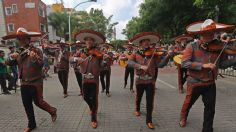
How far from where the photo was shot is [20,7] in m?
41.2

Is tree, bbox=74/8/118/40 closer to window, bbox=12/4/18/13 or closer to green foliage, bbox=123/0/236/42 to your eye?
window, bbox=12/4/18/13

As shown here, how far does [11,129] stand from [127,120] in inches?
97.7

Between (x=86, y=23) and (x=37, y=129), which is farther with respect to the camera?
(x=86, y=23)

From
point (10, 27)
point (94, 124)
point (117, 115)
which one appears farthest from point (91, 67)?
point (10, 27)

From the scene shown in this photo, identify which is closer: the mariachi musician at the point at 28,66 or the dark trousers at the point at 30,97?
the mariachi musician at the point at 28,66

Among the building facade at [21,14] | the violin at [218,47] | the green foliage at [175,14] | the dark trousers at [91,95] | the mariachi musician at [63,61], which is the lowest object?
the dark trousers at [91,95]

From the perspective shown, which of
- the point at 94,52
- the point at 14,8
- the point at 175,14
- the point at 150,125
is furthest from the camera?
the point at 14,8

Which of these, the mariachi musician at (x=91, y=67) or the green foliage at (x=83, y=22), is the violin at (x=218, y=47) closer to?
the mariachi musician at (x=91, y=67)

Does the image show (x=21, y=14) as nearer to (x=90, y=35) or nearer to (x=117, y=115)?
(x=117, y=115)

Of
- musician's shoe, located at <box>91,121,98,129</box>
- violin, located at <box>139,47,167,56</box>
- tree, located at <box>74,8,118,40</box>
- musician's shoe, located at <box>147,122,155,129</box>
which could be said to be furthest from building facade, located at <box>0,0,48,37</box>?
musician's shoe, located at <box>147,122,155,129</box>

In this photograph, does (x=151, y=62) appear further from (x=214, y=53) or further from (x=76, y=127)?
(x=76, y=127)

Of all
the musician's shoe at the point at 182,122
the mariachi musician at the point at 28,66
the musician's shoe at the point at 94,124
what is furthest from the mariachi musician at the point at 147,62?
the mariachi musician at the point at 28,66

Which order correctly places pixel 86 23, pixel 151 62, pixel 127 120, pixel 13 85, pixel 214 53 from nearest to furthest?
pixel 214 53
pixel 151 62
pixel 127 120
pixel 13 85
pixel 86 23

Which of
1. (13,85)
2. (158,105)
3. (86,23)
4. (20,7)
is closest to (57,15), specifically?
(20,7)
